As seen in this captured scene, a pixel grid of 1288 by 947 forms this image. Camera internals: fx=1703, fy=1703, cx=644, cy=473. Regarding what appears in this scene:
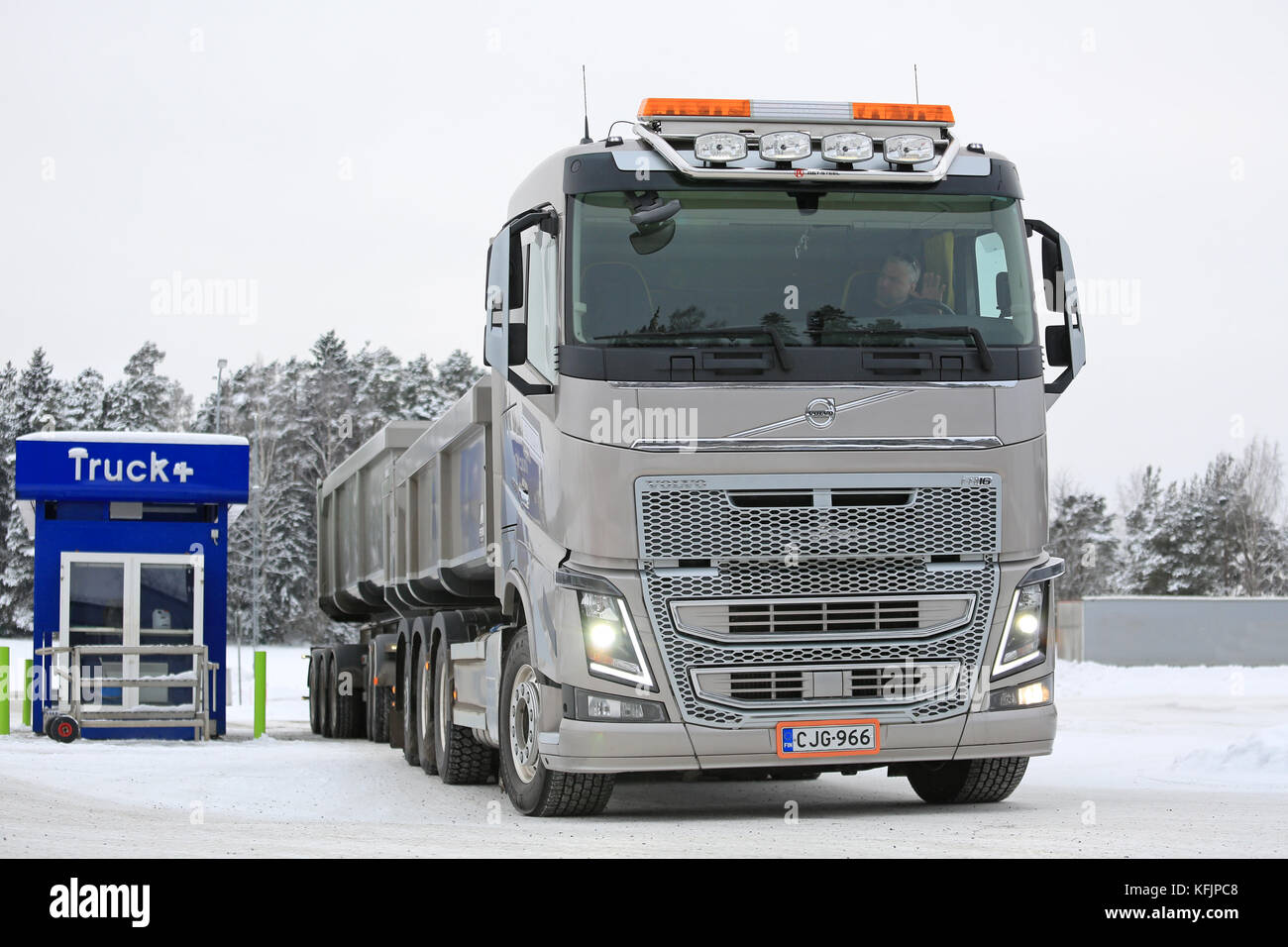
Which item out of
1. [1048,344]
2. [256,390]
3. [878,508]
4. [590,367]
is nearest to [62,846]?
[590,367]

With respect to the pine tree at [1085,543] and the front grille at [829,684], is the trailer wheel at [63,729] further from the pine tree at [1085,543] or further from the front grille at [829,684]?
the pine tree at [1085,543]

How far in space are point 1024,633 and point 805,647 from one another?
1303 mm

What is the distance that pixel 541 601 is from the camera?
942 centimetres

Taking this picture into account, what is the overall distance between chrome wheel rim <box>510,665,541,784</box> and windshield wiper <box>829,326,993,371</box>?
2.64m

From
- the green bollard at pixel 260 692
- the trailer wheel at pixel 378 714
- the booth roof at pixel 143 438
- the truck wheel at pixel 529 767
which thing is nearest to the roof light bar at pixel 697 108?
the truck wheel at pixel 529 767

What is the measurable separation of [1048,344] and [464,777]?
5.59m

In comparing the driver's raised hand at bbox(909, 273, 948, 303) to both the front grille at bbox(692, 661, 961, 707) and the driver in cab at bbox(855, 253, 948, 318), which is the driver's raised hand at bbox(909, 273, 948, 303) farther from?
the front grille at bbox(692, 661, 961, 707)

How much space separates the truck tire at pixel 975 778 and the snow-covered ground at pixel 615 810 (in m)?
0.12

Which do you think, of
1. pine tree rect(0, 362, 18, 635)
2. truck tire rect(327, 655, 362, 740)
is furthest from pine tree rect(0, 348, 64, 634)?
truck tire rect(327, 655, 362, 740)

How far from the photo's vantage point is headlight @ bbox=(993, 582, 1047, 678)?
9391 mm

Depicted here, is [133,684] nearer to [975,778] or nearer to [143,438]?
[143,438]

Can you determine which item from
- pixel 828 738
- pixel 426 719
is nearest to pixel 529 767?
pixel 828 738

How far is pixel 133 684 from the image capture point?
59.4 feet
